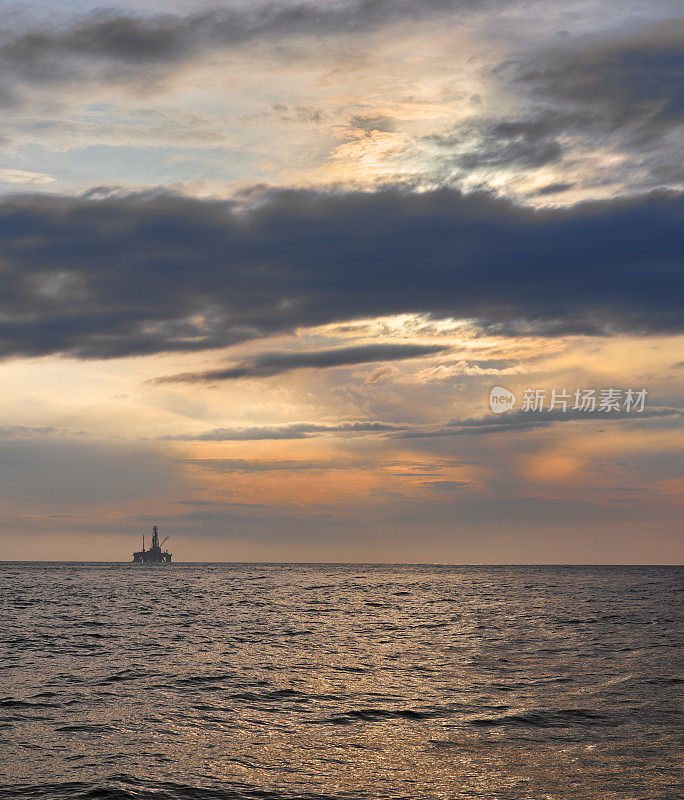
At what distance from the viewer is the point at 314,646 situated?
4584 centimetres

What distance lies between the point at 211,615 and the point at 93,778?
56646mm

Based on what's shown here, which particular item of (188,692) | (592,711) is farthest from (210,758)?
(592,711)

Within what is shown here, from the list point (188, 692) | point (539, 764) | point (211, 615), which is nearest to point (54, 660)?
point (188, 692)

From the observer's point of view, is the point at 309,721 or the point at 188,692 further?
the point at 188,692

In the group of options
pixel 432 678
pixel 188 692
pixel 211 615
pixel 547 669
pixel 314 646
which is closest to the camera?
pixel 188 692

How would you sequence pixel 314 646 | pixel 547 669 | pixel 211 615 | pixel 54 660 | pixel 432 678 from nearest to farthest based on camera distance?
pixel 432 678, pixel 547 669, pixel 54 660, pixel 314 646, pixel 211 615

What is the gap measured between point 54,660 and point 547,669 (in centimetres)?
2400

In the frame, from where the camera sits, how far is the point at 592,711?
84.3 ft

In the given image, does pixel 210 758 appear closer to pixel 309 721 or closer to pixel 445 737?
pixel 309 721

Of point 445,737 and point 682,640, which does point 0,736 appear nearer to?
point 445,737

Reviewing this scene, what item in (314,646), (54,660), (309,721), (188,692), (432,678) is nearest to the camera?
(309,721)

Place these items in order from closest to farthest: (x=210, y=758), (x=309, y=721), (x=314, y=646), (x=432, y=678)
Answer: (x=210, y=758), (x=309, y=721), (x=432, y=678), (x=314, y=646)

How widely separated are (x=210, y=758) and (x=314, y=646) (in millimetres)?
25985

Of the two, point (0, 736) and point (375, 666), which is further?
point (375, 666)
